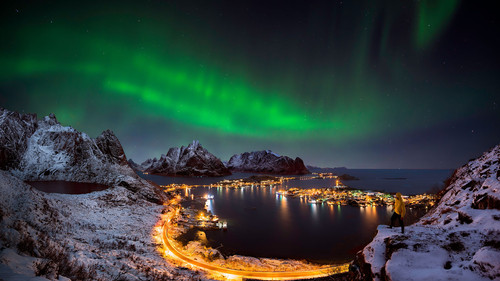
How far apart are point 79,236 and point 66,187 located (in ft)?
78.6

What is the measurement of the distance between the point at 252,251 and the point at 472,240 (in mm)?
31128

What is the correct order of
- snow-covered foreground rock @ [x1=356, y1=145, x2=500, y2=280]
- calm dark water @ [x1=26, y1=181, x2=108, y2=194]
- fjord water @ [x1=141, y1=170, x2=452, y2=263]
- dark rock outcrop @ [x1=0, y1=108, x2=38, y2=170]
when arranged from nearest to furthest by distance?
snow-covered foreground rock @ [x1=356, y1=145, x2=500, y2=280]
fjord water @ [x1=141, y1=170, x2=452, y2=263]
calm dark water @ [x1=26, y1=181, x2=108, y2=194]
dark rock outcrop @ [x1=0, y1=108, x2=38, y2=170]

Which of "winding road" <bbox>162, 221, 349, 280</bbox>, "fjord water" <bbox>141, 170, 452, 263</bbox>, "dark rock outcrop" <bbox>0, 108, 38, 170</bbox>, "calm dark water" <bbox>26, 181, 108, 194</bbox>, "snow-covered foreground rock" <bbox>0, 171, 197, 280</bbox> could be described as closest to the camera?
"snow-covered foreground rock" <bbox>0, 171, 197, 280</bbox>

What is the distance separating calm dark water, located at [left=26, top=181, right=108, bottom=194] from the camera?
116 ft

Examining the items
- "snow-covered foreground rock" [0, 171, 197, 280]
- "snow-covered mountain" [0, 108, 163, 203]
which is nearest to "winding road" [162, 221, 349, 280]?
"snow-covered foreground rock" [0, 171, 197, 280]

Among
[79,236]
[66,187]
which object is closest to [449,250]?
[79,236]

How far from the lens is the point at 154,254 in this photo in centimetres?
2447

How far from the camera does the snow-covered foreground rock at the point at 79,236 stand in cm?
785

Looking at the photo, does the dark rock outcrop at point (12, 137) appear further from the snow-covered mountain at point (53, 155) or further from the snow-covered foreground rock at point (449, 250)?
the snow-covered foreground rock at point (449, 250)

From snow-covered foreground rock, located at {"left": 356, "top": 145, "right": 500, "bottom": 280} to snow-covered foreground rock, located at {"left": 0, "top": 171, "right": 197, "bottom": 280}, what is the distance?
11880 mm

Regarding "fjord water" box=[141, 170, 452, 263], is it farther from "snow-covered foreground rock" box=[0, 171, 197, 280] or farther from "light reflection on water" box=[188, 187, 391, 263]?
"snow-covered foreground rock" box=[0, 171, 197, 280]

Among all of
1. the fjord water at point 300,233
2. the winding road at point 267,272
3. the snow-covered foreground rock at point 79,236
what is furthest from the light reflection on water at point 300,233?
the snow-covered foreground rock at point 79,236

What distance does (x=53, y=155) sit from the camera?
44.8 meters

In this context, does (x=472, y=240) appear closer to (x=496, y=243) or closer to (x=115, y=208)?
(x=496, y=243)
